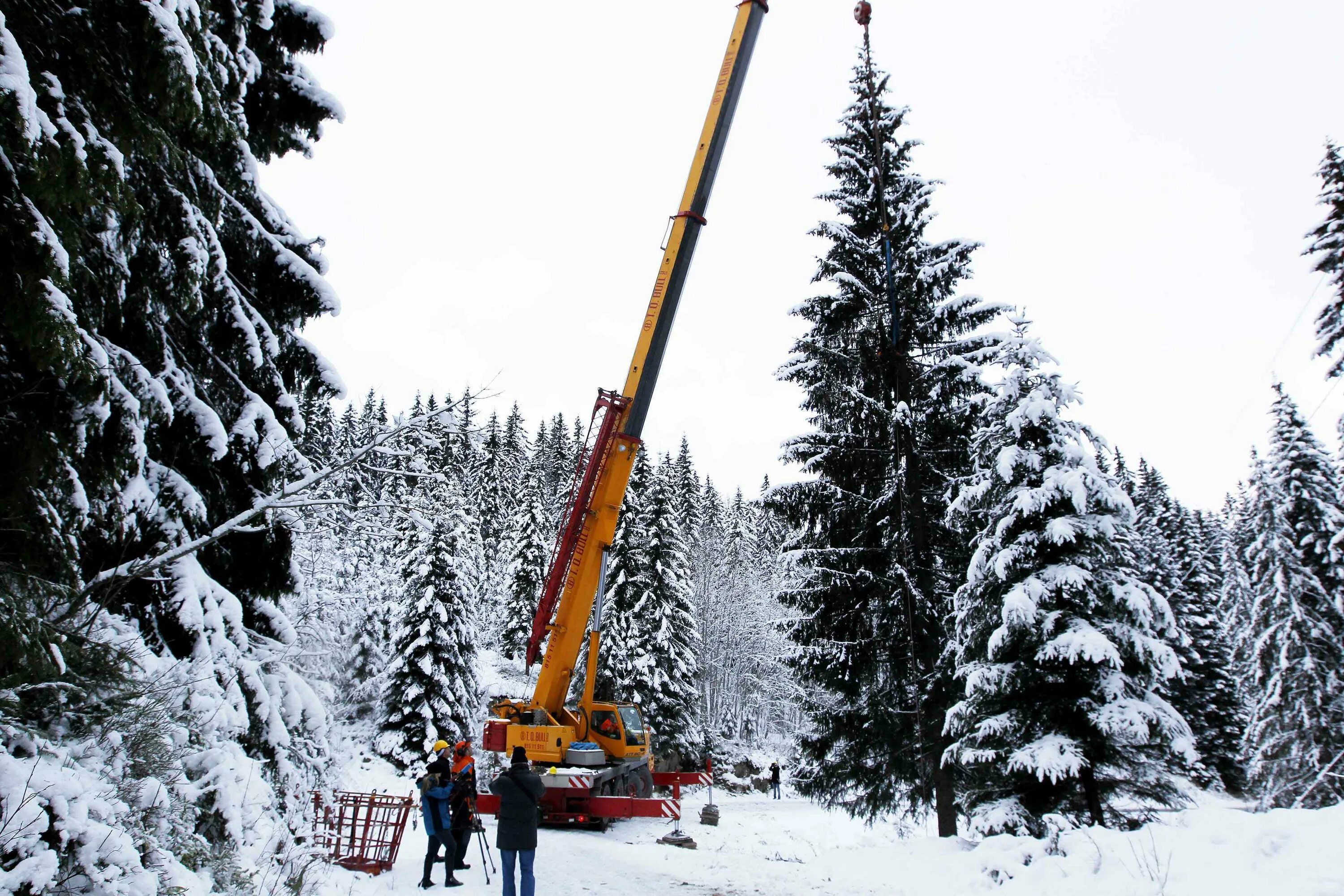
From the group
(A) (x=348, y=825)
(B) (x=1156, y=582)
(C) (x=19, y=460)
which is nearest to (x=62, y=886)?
(C) (x=19, y=460)

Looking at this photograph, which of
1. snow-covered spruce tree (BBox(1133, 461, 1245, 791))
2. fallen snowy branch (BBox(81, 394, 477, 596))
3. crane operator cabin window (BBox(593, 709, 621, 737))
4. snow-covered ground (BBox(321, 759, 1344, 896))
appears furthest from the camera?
snow-covered spruce tree (BBox(1133, 461, 1245, 791))

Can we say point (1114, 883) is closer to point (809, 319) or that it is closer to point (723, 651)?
point (809, 319)

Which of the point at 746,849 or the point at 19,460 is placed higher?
the point at 19,460

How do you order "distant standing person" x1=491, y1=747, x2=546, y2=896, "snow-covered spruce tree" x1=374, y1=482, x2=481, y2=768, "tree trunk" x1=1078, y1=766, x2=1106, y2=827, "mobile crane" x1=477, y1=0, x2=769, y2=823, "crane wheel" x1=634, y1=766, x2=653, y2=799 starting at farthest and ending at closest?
"snow-covered spruce tree" x1=374, y1=482, x2=481, y2=768
"crane wheel" x1=634, y1=766, x2=653, y2=799
"mobile crane" x1=477, y1=0, x2=769, y2=823
"tree trunk" x1=1078, y1=766, x2=1106, y2=827
"distant standing person" x1=491, y1=747, x2=546, y2=896

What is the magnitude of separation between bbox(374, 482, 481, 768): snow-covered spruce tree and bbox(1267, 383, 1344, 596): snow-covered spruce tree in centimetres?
2622

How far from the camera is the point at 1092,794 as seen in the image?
985cm

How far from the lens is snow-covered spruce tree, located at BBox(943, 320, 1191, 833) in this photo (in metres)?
9.69

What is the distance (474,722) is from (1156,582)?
28.9m

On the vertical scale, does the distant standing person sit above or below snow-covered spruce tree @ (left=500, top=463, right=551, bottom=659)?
below

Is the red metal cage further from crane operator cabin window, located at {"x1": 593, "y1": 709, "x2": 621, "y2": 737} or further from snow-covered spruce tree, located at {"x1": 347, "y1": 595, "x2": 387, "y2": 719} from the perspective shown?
snow-covered spruce tree, located at {"x1": 347, "y1": 595, "x2": 387, "y2": 719}

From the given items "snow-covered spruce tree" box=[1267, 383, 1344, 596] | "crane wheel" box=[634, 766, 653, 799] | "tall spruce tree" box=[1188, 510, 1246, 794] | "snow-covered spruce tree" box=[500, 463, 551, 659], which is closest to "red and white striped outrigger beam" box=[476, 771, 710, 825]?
"crane wheel" box=[634, 766, 653, 799]

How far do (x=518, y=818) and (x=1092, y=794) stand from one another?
7.10 m

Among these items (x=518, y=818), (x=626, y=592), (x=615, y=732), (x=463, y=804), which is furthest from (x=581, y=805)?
(x=626, y=592)

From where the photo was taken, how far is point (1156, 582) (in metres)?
33.6
